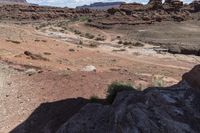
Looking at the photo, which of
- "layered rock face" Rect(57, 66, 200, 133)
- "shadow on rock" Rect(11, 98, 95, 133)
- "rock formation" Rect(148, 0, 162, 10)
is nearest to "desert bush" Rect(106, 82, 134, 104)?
"shadow on rock" Rect(11, 98, 95, 133)

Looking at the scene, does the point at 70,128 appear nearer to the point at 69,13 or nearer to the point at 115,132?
the point at 115,132

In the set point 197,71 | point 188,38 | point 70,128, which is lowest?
point 188,38

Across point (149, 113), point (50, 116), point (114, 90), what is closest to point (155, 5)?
point (114, 90)

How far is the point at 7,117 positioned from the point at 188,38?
4770 cm

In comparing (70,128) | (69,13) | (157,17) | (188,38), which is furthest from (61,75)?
(69,13)

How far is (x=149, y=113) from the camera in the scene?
26.2 ft

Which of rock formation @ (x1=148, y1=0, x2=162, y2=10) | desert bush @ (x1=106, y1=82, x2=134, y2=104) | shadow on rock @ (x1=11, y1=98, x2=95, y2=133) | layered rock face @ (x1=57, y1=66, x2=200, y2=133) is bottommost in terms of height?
rock formation @ (x1=148, y1=0, x2=162, y2=10)

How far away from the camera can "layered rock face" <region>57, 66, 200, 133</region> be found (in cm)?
775

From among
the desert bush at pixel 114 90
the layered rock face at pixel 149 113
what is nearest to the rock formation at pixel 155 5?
the desert bush at pixel 114 90

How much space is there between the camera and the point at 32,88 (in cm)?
1348

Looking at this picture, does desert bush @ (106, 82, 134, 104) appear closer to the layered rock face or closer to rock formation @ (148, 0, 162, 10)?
the layered rock face

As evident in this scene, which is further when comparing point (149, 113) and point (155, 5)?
point (155, 5)

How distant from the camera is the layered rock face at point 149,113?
775 cm

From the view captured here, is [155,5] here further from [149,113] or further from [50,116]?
[149,113]
